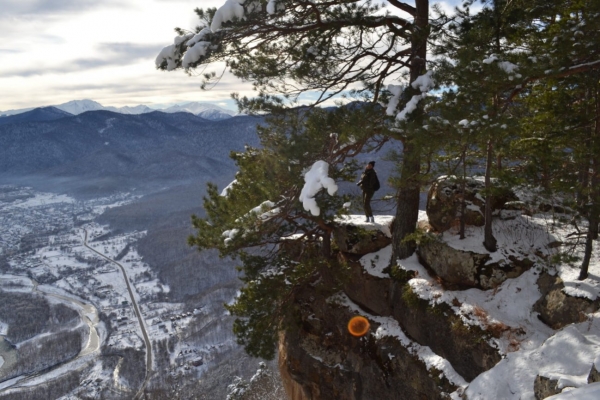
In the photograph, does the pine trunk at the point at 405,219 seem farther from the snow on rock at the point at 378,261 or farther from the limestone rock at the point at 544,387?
the limestone rock at the point at 544,387

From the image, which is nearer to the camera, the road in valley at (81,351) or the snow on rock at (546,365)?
the snow on rock at (546,365)

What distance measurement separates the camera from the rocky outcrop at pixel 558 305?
6949 mm

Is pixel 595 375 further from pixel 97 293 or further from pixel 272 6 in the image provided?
→ pixel 97 293

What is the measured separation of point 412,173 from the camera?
353 inches

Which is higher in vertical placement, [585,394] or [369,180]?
[369,180]

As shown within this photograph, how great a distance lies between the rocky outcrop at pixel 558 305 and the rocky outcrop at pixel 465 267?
70 cm

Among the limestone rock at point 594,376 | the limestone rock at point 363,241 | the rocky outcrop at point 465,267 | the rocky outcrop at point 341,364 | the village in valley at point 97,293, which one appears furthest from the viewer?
the village in valley at point 97,293

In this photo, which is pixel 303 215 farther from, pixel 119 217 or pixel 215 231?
pixel 119 217

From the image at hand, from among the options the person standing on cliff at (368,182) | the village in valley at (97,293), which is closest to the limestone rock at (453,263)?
the person standing on cliff at (368,182)

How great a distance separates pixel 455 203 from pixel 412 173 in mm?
2039

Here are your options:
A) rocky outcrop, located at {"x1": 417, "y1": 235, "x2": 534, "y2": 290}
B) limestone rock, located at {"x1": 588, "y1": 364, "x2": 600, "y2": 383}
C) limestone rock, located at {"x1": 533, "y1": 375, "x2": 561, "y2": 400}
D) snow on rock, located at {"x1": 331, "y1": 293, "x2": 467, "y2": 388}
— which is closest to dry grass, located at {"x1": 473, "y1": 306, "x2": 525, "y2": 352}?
rocky outcrop, located at {"x1": 417, "y1": 235, "x2": 534, "y2": 290}

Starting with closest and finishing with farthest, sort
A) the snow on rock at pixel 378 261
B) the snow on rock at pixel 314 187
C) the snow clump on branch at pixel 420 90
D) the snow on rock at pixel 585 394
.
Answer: the snow on rock at pixel 585 394, the snow on rock at pixel 314 187, the snow clump on branch at pixel 420 90, the snow on rock at pixel 378 261

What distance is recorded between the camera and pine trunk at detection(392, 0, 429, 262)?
8141 mm

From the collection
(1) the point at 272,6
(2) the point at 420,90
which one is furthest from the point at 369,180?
(1) the point at 272,6
